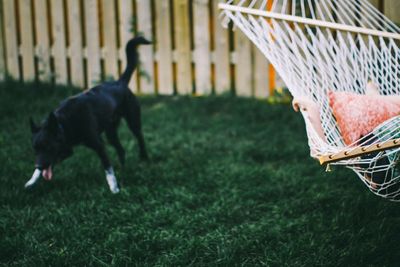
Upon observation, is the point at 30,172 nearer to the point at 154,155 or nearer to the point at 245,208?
the point at 154,155

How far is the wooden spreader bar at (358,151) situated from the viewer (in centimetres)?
184

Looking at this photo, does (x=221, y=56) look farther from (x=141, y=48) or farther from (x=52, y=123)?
(x=52, y=123)

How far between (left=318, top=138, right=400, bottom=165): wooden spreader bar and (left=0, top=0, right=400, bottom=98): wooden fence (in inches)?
128

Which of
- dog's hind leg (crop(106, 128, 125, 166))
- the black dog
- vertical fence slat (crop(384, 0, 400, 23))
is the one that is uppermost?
vertical fence slat (crop(384, 0, 400, 23))

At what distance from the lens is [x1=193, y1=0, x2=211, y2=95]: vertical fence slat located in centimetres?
546

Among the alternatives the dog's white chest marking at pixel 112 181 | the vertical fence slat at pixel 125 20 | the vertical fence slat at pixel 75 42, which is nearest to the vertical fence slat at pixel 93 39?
the vertical fence slat at pixel 75 42

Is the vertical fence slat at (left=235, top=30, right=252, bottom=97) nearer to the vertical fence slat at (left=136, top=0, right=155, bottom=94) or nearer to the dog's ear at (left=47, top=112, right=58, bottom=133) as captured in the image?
the vertical fence slat at (left=136, top=0, right=155, bottom=94)

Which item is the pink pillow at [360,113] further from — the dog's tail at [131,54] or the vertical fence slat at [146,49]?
the vertical fence slat at [146,49]

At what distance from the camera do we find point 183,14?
5.59 meters

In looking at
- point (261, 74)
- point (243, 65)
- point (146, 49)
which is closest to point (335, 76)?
point (261, 74)

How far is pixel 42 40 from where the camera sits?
641cm

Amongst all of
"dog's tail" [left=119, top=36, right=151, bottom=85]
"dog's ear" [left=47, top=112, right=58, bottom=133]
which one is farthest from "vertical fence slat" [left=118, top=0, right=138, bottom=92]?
"dog's ear" [left=47, top=112, right=58, bottom=133]

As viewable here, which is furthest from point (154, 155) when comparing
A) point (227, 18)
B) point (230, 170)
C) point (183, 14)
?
point (183, 14)

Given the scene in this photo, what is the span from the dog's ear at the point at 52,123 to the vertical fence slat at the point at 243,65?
8.65 feet
